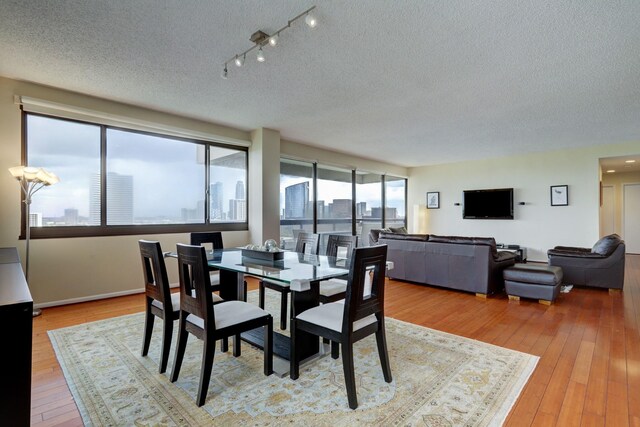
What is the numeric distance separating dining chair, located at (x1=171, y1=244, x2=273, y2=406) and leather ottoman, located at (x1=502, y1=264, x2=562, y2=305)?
11.4ft

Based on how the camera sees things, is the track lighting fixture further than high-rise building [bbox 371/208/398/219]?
No

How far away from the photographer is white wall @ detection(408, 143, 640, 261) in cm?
669

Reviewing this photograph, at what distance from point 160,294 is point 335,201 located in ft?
18.2

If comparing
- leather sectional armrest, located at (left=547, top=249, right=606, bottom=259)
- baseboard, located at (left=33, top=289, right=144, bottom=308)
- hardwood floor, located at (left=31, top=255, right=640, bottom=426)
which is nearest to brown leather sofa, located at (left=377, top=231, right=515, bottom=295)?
hardwood floor, located at (left=31, top=255, right=640, bottom=426)

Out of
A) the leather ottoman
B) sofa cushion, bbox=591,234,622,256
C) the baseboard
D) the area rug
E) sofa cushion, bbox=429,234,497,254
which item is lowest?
the area rug

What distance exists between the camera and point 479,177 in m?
8.26

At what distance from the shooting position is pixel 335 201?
7.58m

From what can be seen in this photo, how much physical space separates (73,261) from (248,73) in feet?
10.4

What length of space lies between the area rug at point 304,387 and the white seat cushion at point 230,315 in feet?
1.43

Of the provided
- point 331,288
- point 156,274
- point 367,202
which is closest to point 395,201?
point 367,202

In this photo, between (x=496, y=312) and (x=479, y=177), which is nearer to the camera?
(x=496, y=312)

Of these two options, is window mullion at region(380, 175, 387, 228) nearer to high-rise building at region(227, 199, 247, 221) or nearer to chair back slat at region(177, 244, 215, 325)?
high-rise building at region(227, 199, 247, 221)

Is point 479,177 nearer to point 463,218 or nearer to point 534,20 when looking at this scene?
point 463,218

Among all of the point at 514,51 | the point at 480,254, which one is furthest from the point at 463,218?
the point at 514,51
